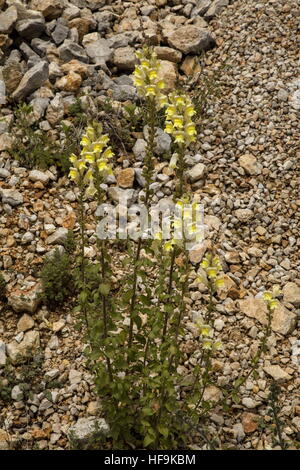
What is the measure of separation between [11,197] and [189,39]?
3.55 meters

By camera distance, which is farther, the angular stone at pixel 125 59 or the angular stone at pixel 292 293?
the angular stone at pixel 125 59

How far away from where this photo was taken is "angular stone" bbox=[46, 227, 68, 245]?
5.18 meters

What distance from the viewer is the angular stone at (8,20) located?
22.5ft

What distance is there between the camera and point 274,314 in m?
4.83

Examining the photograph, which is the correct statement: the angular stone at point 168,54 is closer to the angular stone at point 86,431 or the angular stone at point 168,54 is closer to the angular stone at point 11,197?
the angular stone at point 11,197

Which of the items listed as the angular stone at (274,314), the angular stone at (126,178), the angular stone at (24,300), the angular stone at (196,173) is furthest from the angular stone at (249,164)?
the angular stone at (24,300)

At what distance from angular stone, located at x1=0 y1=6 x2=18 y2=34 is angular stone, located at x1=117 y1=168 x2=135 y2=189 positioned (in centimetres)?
283

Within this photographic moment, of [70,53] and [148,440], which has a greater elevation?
[70,53]

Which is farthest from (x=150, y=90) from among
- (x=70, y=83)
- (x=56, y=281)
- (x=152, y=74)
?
(x=70, y=83)

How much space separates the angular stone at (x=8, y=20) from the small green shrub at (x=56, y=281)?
376cm

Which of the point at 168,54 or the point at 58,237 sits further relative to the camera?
the point at 168,54

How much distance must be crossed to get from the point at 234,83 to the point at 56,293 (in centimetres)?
387

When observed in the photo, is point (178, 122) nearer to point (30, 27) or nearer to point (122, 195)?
point (122, 195)
